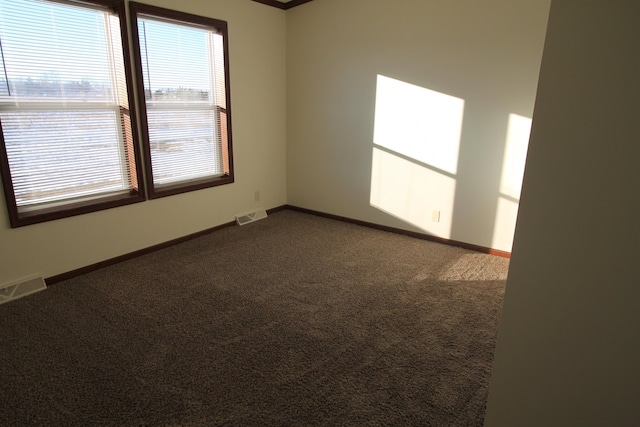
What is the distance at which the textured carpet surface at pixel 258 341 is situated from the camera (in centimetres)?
184

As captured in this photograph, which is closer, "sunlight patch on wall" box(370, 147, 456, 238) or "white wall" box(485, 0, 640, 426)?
"white wall" box(485, 0, 640, 426)

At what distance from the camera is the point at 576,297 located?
90cm

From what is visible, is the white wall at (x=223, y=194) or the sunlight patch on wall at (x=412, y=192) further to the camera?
the sunlight patch on wall at (x=412, y=192)

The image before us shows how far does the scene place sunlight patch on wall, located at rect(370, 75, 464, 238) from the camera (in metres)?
3.76

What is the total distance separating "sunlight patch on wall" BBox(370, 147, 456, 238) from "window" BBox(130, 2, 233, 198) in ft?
5.51

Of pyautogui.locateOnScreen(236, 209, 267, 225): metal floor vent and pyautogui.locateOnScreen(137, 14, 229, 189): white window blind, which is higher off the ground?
pyautogui.locateOnScreen(137, 14, 229, 189): white window blind

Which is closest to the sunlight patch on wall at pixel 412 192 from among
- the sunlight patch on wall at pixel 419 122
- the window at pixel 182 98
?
the sunlight patch on wall at pixel 419 122

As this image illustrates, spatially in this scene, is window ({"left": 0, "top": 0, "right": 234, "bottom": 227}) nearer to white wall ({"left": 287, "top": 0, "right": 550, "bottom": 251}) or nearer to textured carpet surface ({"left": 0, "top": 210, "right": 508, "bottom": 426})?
textured carpet surface ({"left": 0, "top": 210, "right": 508, "bottom": 426})

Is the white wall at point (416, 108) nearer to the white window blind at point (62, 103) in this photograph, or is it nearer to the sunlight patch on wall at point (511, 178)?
the sunlight patch on wall at point (511, 178)

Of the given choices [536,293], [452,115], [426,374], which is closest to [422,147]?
[452,115]

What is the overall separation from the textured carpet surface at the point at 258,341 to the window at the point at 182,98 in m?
0.87

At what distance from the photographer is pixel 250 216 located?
4648mm

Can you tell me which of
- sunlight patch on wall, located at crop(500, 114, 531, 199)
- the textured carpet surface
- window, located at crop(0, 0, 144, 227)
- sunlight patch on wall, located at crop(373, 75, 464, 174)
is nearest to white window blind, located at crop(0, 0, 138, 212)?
window, located at crop(0, 0, 144, 227)

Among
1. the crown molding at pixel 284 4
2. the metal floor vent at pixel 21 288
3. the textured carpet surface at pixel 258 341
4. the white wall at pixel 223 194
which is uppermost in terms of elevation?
the crown molding at pixel 284 4
